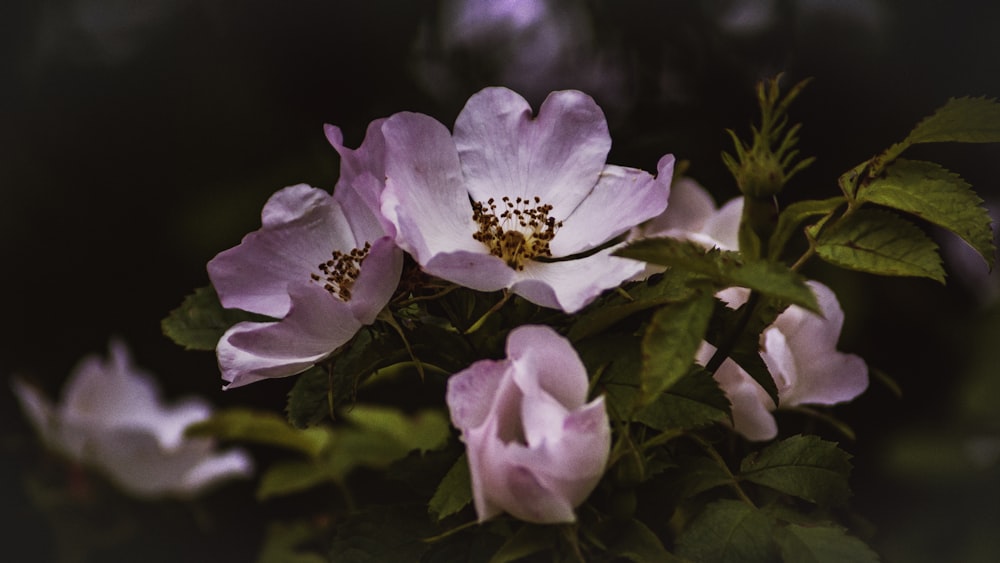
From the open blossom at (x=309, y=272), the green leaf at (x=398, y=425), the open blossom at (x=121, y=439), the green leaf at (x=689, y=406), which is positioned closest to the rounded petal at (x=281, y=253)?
the open blossom at (x=309, y=272)

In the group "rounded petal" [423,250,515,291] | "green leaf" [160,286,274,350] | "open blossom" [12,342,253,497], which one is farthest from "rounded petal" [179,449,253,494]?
"rounded petal" [423,250,515,291]

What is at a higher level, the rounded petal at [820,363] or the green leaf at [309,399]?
the green leaf at [309,399]

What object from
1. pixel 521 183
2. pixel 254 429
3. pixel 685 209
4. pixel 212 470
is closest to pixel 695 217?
pixel 685 209

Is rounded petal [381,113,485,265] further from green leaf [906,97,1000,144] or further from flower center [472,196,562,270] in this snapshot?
green leaf [906,97,1000,144]

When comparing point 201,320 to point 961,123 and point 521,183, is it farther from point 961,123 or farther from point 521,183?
point 961,123

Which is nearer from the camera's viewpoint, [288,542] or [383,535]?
[383,535]

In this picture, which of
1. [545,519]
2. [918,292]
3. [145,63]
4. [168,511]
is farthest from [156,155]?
[545,519]

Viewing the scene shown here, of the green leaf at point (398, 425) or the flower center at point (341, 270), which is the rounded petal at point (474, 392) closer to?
the flower center at point (341, 270)
